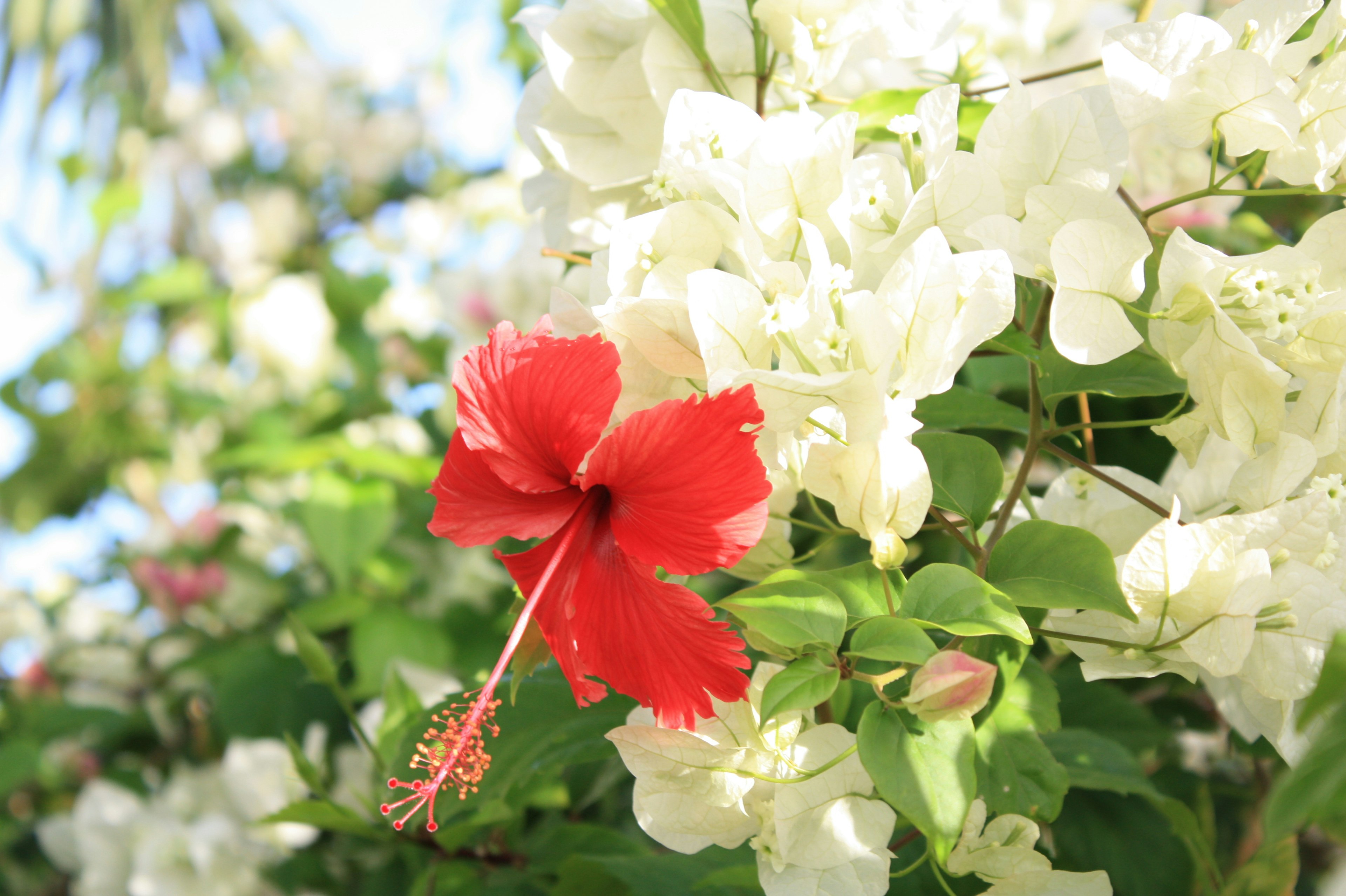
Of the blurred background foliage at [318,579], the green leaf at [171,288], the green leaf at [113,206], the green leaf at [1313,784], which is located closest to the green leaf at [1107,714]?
the blurred background foliage at [318,579]

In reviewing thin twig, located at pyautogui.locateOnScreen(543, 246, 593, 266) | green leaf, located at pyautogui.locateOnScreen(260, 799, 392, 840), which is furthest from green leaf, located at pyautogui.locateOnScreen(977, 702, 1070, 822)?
green leaf, located at pyautogui.locateOnScreen(260, 799, 392, 840)

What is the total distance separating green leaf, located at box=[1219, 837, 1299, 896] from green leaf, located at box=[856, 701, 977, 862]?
211mm

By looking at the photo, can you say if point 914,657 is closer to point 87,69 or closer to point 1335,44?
point 1335,44

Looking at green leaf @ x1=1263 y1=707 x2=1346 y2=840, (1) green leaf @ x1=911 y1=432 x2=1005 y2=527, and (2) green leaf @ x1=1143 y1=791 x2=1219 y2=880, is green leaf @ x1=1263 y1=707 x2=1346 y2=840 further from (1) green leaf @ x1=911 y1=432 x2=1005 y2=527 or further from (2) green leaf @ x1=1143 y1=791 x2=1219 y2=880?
(2) green leaf @ x1=1143 y1=791 x2=1219 y2=880

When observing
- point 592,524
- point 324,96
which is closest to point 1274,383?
point 592,524

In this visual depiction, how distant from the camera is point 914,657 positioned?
25 cm

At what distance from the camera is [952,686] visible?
0.83ft

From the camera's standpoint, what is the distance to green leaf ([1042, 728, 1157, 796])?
1.39 ft

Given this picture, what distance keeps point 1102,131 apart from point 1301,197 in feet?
1.39

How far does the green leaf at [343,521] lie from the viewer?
0.83 m

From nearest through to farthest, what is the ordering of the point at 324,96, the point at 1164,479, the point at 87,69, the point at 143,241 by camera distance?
1. the point at 1164,479
2. the point at 324,96
3. the point at 143,241
4. the point at 87,69

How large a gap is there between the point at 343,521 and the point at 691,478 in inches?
25.6

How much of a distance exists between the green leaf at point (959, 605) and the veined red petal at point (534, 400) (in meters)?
0.10

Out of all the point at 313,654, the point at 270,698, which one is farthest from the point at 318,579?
the point at 313,654
